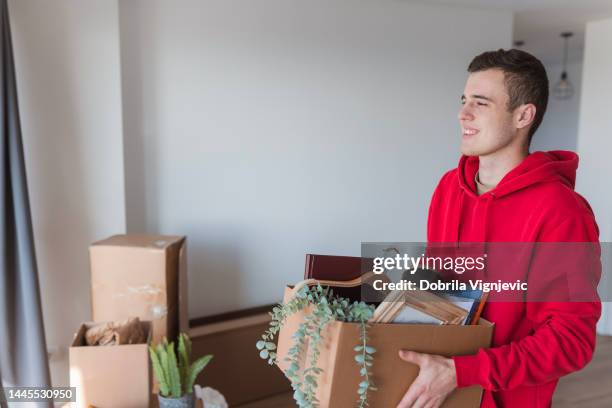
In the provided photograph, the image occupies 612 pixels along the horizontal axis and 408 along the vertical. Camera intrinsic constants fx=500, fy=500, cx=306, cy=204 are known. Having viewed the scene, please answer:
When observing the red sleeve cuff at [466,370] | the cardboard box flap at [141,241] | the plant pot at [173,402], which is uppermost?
the red sleeve cuff at [466,370]

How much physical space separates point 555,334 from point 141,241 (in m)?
1.84

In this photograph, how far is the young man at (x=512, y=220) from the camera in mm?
999

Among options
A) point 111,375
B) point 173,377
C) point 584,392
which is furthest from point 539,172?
point 584,392

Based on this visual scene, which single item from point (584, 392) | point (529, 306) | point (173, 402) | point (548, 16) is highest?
point (548, 16)

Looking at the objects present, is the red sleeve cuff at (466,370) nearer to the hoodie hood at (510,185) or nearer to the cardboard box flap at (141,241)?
the hoodie hood at (510,185)

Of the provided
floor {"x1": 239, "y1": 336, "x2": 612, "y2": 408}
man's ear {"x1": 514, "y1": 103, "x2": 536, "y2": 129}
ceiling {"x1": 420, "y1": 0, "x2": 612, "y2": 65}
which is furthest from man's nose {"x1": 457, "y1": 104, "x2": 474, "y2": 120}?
ceiling {"x1": 420, "y1": 0, "x2": 612, "y2": 65}

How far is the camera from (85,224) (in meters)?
2.55

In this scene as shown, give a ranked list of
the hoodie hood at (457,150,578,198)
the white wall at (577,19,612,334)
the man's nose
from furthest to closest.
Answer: the white wall at (577,19,612,334) < the man's nose < the hoodie hood at (457,150,578,198)

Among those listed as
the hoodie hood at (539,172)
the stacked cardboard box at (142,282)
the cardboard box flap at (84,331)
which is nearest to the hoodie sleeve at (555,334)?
the hoodie hood at (539,172)

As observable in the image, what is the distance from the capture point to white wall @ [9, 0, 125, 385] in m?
2.37

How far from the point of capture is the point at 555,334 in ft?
3.31

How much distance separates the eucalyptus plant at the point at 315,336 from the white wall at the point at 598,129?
3815mm

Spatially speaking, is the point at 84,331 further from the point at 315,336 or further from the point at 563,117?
the point at 563,117

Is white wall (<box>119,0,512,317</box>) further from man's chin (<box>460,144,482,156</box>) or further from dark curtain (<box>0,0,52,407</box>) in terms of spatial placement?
man's chin (<box>460,144,482,156</box>)
